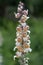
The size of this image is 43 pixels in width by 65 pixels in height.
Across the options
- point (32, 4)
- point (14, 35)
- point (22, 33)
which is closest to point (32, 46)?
point (14, 35)

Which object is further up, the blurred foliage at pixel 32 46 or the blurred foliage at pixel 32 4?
the blurred foliage at pixel 32 4

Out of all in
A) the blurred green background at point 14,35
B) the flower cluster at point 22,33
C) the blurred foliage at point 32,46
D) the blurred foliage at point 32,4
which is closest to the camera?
the flower cluster at point 22,33

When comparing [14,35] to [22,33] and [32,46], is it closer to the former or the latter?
[32,46]

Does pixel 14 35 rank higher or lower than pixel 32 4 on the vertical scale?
lower

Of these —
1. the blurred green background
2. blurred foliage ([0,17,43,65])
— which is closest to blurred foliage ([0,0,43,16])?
the blurred green background

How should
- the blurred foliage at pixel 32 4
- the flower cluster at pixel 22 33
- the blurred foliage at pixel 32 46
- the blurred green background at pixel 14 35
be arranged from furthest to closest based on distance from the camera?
the blurred foliage at pixel 32 4
the blurred green background at pixel 14 35
the blurred foliage at pixel 32 46
the flower cluster at pixel 22 33

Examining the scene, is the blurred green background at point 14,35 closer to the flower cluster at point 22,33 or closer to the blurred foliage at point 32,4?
the blurred foliage at point 32,4

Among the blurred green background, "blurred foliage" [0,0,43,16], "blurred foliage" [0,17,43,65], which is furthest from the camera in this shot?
"blurred foliage" [0,0,43,16]

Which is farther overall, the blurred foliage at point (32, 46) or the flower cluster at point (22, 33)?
the blurred foliage at point (32, 46)

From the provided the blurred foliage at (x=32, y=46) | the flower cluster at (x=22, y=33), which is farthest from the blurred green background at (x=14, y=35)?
the flower cluster at (x=22, y=33)

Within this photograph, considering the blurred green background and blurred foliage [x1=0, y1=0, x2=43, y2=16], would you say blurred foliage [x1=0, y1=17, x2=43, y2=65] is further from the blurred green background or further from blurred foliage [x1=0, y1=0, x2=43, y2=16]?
blurred foliage [x1=0, y1=0, x2=43, y2=16]

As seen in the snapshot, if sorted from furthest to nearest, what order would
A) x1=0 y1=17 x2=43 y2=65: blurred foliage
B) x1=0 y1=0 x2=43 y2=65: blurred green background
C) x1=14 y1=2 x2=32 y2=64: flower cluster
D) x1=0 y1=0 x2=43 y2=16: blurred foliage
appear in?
x1=0 y1=0 x2=43 y2=16: blurred foliage, x1=0 y1=0 x2=43 y2=65: blurred green background, x1=0 y1=17 x2=43 y2=65: blurred foliage, x1=14 y1=2 x2=32 y2=64: flower cluster

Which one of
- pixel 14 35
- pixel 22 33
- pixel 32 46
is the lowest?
pixel 22 33
